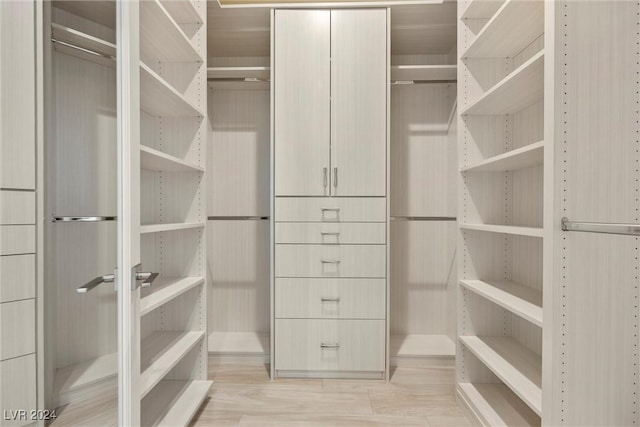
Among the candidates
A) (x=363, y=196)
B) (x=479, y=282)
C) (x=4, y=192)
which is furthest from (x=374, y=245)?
(x=4, y=192)

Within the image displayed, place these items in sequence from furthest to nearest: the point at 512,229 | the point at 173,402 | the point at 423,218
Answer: the point at 423,218, the point at 173,402, the point at 512,229

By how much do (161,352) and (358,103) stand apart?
1.80 m

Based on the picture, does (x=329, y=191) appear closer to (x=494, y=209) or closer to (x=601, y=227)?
(x=494, y=209)

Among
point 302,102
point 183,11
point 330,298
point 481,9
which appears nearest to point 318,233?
point 330,298

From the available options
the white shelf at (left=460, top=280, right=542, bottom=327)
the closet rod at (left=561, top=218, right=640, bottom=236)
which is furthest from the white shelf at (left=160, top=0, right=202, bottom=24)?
the white shelf at (left=460, top=280, right=542, bottom=327)

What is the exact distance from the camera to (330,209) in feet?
7.77

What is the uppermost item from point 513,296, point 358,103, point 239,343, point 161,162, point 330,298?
point 358,103

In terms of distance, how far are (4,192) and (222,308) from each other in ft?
8.35

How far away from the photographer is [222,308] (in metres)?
3.00

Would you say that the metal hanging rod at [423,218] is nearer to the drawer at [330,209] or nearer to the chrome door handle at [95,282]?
the drawer at [330,209]

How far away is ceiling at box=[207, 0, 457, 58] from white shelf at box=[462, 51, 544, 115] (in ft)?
2.50

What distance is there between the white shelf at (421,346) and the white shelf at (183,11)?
244 cm

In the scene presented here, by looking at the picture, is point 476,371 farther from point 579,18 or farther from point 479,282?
point 579,18

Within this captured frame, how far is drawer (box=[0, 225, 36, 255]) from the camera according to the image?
60 cm
